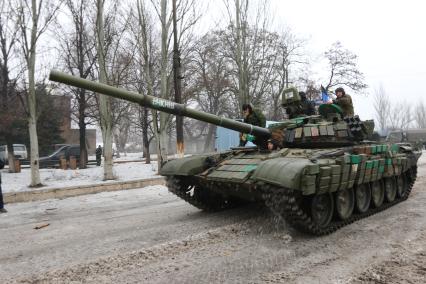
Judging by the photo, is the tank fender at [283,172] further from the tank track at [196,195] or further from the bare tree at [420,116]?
the bare tree at [420,116]

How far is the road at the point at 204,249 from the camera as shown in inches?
181

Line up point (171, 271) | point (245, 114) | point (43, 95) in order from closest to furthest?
point (171, 271) < point (245, 114) < point (43, 95)

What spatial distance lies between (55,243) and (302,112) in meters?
5.17

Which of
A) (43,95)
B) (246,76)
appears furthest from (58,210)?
(43,95)

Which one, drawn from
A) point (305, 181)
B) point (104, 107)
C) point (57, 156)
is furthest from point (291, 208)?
point (57, 156)

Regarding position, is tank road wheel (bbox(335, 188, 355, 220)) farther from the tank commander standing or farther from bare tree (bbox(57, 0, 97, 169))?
bare tree (bbox(57, 0, 97, 169))

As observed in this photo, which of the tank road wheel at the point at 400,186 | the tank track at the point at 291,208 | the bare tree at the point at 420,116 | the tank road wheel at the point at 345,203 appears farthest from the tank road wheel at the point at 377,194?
the bare tree at the point at 420,116

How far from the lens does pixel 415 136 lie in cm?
4050

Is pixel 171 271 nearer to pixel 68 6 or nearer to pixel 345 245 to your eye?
pixel 345 245

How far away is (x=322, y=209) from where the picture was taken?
21.5 ft

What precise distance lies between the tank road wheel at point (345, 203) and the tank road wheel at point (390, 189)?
164 cm

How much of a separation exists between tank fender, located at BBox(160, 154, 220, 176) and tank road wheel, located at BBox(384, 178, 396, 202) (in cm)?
337

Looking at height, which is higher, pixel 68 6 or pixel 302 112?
pixel 68 6

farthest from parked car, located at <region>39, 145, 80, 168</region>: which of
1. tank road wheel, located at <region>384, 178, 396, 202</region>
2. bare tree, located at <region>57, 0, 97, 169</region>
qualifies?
tank road wheel, located at <region>384, 178, 396, 202</region>
